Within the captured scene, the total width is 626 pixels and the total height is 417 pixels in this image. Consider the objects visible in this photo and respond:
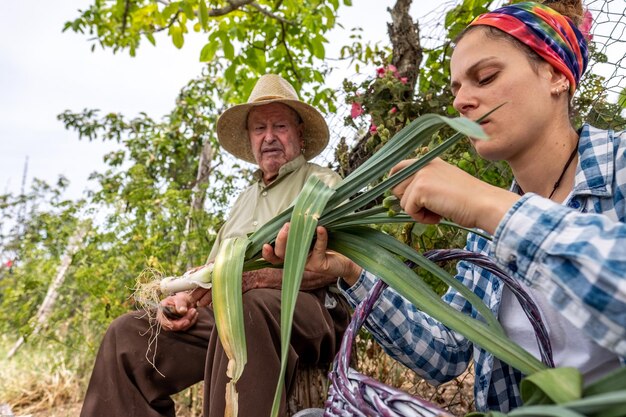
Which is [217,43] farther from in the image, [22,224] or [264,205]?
[22,224]

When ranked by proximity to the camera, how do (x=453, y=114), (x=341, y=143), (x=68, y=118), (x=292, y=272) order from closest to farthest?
(x=292, y=272), (x=453, y=114), (x=341, y=143), (x=68, y=118)

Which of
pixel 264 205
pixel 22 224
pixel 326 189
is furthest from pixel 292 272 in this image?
pixel 22 224

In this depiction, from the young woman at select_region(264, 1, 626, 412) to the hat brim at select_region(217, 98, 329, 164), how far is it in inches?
61.5

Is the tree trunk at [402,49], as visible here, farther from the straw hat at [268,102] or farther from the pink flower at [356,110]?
the straw hat at [268,102]

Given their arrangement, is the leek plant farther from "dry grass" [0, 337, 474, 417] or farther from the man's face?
"dry grass" [0, 337, 474, 417]

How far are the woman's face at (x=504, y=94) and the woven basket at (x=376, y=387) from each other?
267 millimetres

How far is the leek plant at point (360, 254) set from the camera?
0.95 m

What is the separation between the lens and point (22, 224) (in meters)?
8.62

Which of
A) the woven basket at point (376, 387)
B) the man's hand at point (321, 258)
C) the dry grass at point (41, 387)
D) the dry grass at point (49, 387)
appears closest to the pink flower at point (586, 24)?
the woven basket at point (376, 387)

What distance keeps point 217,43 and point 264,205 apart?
5.19ft

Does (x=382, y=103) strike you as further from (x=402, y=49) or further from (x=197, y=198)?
(x=197, y=198)

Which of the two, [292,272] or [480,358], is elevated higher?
[292,272]

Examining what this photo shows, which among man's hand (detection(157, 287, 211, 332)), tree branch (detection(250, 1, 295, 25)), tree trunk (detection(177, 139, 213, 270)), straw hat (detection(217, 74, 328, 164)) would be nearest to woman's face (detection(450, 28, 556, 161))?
man's hand (detection(157, 287, 211, 332))

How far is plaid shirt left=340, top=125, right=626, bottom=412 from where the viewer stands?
0.78 meters
